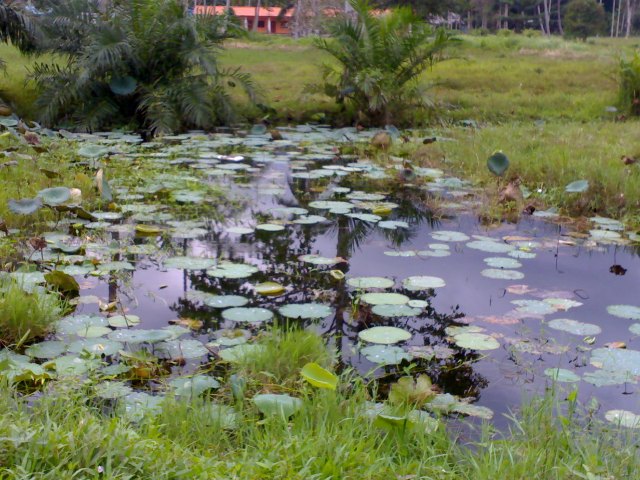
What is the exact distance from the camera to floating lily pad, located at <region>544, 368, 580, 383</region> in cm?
265

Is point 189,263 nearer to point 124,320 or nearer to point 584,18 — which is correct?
point 124,320

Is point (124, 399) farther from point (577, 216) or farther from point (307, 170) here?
point (307, 170)

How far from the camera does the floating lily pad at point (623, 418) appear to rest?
235cm

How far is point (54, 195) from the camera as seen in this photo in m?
4.21

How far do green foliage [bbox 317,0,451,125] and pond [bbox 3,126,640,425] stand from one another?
3.27 meters

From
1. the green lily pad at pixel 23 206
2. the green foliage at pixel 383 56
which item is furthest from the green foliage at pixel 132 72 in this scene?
the green lily pad at pixel 23 206

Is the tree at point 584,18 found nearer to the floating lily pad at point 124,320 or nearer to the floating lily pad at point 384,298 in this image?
Answer: the floating lily pad at point 384,298

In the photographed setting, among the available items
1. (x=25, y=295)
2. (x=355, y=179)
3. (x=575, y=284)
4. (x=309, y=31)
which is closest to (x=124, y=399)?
(x=25, y=295)

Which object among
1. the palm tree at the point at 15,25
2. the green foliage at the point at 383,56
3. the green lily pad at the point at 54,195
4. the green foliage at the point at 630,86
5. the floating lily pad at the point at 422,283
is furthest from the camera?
the green foliage at the point at 630,86

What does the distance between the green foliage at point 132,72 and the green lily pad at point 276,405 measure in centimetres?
631

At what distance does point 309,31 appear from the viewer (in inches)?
1186

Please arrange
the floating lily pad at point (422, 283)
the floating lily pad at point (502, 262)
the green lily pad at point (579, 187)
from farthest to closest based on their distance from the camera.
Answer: the green lily pad at point (579, 187) → the floating lily pad at point (502, 262) → the floating lily pad at point (422, 283)

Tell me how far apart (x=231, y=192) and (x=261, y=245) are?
4.82 ft

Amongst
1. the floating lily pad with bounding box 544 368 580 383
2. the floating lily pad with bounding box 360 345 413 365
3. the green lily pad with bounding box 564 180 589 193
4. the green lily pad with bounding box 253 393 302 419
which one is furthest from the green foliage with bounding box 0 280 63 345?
the green lily pad with bounding box 564 180 589 193
